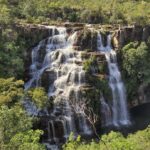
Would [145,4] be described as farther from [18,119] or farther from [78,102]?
[18,119]

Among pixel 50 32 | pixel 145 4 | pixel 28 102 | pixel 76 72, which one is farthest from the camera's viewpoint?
pixel 145 4

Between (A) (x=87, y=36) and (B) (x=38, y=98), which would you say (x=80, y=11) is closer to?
(A) (x=87, y=36)

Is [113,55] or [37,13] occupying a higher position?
[37,13]

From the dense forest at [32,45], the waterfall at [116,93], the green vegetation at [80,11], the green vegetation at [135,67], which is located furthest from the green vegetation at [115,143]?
the green vegetation at [80,11]

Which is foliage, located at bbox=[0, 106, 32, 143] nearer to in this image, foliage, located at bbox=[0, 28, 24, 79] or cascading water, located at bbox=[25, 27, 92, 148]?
cascading water, located at bbox=[25, 27, 92, 148]

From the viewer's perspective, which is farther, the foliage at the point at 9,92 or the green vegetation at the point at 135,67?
the green vegetation at the point at 135,67

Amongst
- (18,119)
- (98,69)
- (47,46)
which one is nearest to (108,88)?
(98,69)

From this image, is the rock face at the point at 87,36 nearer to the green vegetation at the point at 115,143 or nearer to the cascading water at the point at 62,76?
the cascading water at the point at 62,76
